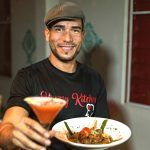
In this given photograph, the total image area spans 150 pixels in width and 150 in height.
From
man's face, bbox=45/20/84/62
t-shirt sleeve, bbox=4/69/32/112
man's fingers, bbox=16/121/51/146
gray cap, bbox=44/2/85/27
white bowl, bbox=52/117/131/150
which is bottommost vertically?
white bowl, bbox=52/117/131/150

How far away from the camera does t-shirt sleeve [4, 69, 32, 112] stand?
1.38m

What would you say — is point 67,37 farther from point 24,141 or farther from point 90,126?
point 24,141

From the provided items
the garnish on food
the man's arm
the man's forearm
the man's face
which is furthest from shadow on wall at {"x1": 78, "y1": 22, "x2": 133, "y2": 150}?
the man's arm

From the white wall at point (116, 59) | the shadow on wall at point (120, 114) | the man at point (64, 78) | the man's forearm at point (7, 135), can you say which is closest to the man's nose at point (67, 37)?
the man at point (64, 78)

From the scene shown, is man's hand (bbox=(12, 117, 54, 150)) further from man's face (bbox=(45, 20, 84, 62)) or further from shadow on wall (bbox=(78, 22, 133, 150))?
shadow on wall (bbox=(78, 22, 133, 150))

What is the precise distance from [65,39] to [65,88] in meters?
0.25

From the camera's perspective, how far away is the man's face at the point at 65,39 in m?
1.58

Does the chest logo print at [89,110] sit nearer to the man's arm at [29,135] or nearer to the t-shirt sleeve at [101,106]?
the t-shirt sleeve at [101,106]

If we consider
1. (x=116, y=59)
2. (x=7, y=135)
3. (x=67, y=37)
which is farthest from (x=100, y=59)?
(x=7, y=135)

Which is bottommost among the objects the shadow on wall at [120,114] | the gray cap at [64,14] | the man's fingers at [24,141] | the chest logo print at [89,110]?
the shadow on wall at [120,114]

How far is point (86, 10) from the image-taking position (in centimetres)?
319

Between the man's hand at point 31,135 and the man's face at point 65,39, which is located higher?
the man's face at point 65,39

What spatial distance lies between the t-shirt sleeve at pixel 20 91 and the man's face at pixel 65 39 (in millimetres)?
206

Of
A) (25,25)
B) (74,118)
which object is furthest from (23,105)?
(25,25)
